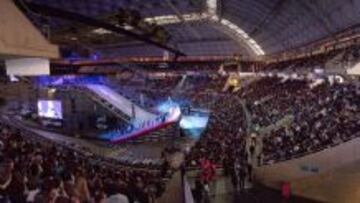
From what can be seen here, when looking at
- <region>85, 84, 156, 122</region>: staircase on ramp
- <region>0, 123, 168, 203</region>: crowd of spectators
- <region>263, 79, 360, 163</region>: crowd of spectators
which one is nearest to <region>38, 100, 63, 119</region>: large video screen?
<region>85, 84, 156, 122</region>: staircase on ramp

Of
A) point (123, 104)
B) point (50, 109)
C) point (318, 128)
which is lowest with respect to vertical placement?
point (318, 128)

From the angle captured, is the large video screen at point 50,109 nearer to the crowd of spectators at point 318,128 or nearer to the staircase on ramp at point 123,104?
the staircase on ramp at point 123,104

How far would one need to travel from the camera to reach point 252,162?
24.6 meters

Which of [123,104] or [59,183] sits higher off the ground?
[123,104]

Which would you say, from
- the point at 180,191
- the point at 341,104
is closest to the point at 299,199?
the point at 180,191

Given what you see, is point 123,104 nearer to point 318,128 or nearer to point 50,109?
point 50,109

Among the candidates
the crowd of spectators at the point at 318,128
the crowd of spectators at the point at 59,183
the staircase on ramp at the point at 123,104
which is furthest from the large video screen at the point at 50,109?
the crowd of spectators at the point at 59,183

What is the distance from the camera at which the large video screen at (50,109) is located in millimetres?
43406

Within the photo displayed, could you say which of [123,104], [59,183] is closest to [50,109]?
[123,104]

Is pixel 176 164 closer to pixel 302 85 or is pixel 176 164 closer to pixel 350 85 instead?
pixel 350 85

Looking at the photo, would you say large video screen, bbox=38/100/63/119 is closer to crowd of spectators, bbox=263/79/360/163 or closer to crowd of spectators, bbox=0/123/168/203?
crowd of spectators, bbox=263/79/360/163

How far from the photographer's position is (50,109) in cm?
4347

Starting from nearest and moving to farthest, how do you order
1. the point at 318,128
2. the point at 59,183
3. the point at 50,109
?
the point at 59,183, the point at 318,128, the point at 50,109

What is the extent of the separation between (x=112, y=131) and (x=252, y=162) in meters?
19.7
